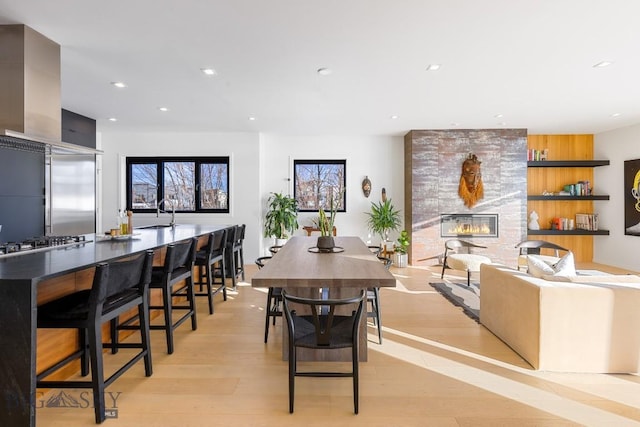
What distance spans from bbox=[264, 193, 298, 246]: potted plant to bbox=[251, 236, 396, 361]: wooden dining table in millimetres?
3541

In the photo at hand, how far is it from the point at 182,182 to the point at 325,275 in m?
5.85

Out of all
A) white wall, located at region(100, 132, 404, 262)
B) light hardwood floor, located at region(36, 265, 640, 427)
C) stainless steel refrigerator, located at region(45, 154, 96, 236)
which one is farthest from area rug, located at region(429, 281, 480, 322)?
stainless steel refrigerator, located at region(45, 154, 96, 236)

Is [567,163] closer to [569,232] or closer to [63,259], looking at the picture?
[569,232]

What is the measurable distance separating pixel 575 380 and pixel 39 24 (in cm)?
494

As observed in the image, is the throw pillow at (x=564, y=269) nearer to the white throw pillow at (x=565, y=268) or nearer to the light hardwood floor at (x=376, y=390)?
the white throw pillow at (x=565, y=268)

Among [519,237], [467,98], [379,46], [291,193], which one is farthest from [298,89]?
[519,237]

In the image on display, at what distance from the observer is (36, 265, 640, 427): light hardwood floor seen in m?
1.97

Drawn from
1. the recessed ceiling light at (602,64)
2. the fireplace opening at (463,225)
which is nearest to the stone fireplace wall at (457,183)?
the fireplace opening at (463,225)

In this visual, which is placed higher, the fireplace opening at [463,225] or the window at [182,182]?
the window at [182,182]

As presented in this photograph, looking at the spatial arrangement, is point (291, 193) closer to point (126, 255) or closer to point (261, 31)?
point (261, 31)

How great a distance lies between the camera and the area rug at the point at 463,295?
12.7 feet

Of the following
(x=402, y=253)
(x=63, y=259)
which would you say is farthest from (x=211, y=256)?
(x=402, y=253)

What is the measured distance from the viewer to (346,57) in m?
3.41

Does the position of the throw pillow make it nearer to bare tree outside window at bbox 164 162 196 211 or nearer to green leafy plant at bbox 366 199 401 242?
green leafy plant at bbox 366 199 401 242
